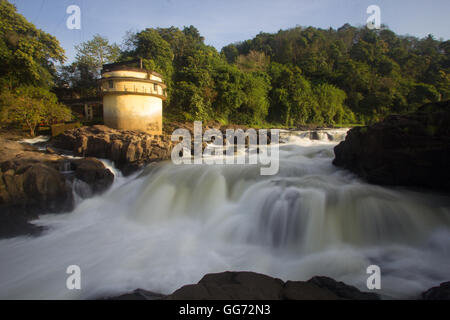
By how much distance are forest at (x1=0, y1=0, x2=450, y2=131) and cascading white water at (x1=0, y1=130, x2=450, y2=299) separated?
508 inches

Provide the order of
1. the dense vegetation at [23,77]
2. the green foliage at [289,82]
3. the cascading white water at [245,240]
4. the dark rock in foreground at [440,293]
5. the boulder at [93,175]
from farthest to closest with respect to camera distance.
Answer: the green foliage at [289,82] → the dense vegetation at [23,77] → the boulder at [93,175] → the cascading white water at [245,240] → the dark rock in foreground at [440,293]

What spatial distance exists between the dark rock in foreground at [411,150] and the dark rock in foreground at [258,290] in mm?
4278

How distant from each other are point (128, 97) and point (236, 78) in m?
11.1

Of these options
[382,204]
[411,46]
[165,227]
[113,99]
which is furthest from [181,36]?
[411,46]

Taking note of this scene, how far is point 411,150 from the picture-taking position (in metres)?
5.52

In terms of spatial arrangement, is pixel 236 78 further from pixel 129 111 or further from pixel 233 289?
pixel 233 289

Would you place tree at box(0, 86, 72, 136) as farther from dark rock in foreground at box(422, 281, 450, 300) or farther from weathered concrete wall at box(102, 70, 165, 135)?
dark rock in foreground at box(422, 281, 450, 300)

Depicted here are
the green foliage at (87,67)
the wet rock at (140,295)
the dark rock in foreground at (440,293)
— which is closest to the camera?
the dark rock in foreground at (440,293)

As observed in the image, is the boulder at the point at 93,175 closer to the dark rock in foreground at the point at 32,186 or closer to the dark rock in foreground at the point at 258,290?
the dark rock in foreground at the point at 32,186

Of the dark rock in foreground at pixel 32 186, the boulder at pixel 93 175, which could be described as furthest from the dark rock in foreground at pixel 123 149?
the dark rock in foreground at pixel 32 186

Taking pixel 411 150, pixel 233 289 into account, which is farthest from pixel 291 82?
pixel 233 289

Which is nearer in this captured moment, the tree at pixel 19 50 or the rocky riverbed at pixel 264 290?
the rocky riverbed at pixel 264 290

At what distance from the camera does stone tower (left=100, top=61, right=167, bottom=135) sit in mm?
13555

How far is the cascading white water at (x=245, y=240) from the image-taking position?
3.85 m
